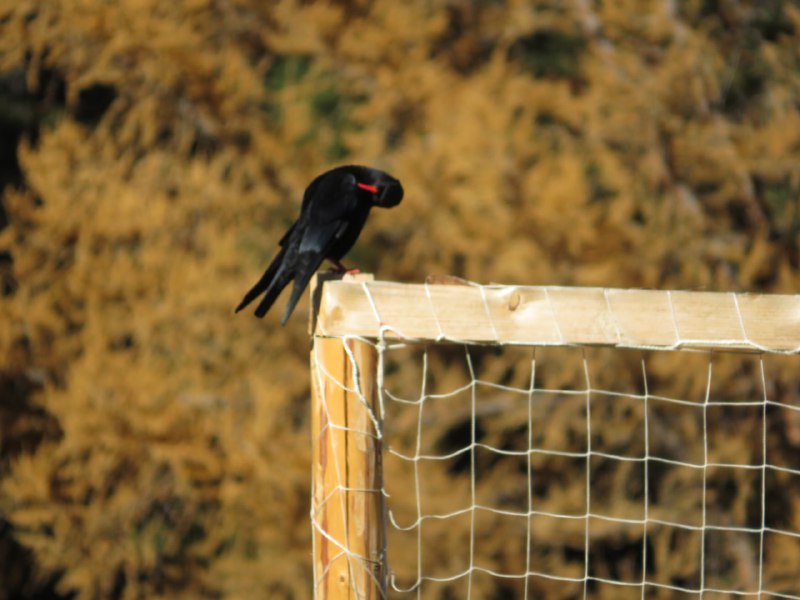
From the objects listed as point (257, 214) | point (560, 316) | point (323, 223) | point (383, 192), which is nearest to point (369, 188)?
point (383, 192)

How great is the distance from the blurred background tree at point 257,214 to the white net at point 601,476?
61 cm

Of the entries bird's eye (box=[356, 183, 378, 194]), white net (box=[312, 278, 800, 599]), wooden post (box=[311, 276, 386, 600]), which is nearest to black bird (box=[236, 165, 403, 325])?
bird's eye (box=[356, 183, 378, 194])

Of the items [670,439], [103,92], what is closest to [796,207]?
[670,439]

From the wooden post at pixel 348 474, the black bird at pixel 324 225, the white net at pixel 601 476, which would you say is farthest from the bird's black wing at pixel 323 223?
the white net at pixel 601 476

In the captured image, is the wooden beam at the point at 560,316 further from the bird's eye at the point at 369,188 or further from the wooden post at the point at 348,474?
the bird's eye at the point at 369,188

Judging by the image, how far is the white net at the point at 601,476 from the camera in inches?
245

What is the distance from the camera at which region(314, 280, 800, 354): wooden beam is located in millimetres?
1959

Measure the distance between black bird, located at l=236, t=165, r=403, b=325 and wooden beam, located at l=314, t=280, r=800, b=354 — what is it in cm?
31

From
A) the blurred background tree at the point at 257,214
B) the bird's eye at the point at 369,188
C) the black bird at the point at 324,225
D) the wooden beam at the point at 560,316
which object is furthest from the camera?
the blurred background tree at the point at 257,214

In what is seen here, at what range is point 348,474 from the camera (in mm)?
1998

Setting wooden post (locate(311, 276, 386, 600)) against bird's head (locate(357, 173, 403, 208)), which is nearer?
wooden post (locate(311, 276, 386, 600))

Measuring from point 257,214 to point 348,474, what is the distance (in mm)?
5185

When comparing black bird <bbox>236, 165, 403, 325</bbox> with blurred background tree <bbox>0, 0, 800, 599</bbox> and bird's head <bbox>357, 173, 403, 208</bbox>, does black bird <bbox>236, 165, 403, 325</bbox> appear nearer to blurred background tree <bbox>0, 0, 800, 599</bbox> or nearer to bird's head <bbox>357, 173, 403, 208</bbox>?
bird's head <bbox>357, 173, 403, 208</bbox>

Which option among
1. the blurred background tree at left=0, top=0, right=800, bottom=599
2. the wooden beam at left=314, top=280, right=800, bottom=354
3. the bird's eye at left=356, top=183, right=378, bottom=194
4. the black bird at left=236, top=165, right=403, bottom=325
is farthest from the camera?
the blurred background tree at left=0, top=0, right=800, bottom=599
